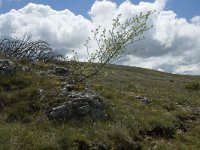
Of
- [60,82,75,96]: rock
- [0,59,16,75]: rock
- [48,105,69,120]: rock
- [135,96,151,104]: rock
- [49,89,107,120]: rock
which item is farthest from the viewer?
[135,96,151,104]: rock

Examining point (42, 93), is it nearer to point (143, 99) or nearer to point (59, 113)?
point (59, 113)

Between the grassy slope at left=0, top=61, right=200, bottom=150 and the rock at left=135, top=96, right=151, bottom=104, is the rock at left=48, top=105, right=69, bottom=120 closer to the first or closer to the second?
the grassy slope at left=0, top=61, right=200, bottom=150

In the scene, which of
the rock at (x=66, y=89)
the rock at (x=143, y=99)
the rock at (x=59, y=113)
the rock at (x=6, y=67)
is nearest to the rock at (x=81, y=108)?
the rock at (x=59, y=113)

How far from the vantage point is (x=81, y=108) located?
1503 cm

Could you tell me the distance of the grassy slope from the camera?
12438mm

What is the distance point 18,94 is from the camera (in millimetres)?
16406

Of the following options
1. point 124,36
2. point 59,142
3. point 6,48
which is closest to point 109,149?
point 59,142

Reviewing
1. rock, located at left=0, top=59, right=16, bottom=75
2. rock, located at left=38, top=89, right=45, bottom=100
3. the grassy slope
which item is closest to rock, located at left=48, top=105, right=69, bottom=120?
the grassy slope

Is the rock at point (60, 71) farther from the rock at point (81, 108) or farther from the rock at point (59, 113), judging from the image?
the rock at point (59, 113)

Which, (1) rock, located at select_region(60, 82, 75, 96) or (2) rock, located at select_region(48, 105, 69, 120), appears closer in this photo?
(2) rock, located at select_region(48, 105, 69, 120)

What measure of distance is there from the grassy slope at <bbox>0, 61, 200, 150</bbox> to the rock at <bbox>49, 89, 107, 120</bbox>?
0.37 m

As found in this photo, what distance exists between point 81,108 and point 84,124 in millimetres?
1026

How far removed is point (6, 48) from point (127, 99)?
794cm

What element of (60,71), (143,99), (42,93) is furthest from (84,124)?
(60,71)
